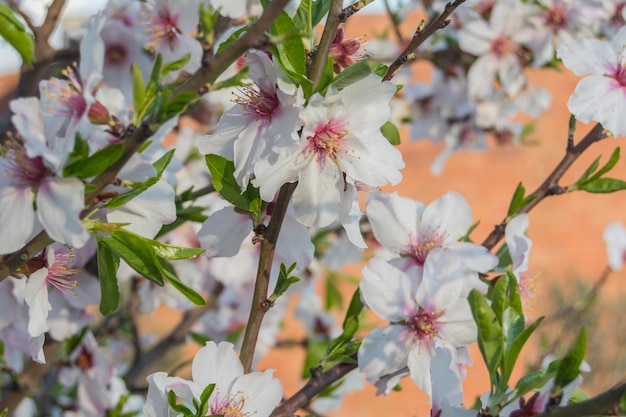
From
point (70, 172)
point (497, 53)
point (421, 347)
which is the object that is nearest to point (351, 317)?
point (421, 347)

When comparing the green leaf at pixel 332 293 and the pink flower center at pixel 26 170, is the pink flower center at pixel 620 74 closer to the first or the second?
the pink flower center at pixel 26 170

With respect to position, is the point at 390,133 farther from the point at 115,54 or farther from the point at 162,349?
Answer: the point at 162,349

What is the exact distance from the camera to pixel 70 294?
0.94 metres

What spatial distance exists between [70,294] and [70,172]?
1.09 ft

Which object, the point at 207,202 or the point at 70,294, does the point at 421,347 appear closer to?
the point at 70,294

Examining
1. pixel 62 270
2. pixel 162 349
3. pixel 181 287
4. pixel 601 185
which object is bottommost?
pixel 162 349

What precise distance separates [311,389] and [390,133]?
0.31 m

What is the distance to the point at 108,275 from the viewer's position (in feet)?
2.60

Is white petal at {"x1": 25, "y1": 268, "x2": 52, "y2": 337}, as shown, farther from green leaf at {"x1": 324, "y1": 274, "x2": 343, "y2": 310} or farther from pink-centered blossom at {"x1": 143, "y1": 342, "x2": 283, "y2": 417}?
green leaf at {"x1": 324, "y1": 274, "x2": 343, "y2": 310}

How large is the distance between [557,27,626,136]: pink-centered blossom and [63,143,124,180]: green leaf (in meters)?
0.56

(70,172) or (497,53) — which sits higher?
(497,53)

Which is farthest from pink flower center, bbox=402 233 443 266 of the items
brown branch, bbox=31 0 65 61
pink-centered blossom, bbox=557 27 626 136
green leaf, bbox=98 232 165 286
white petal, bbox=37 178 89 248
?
brown branch, bbox=31 0 65 61

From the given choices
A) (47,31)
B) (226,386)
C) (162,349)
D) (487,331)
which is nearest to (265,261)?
(226,386)

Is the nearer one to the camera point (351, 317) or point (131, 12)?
point (351, 317)
